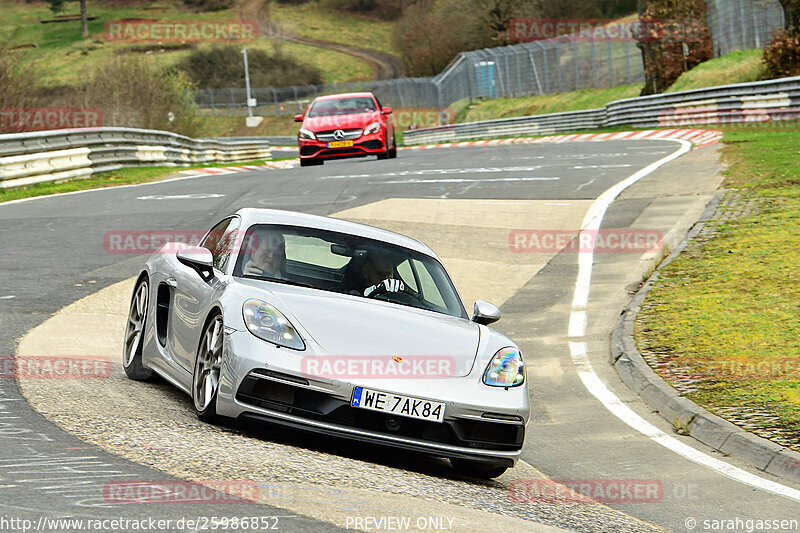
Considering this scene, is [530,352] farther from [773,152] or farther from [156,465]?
[773,152]

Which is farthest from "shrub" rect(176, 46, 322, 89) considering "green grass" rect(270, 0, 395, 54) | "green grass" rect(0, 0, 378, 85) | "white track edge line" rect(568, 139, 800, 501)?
"white track edge line" rect(568, 139, 800, 501)

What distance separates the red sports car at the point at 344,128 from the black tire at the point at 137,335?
66.2ft

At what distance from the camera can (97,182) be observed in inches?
995

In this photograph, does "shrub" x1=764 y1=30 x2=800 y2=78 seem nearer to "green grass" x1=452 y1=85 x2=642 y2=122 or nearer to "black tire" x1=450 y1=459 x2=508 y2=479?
"green grass" x1=452 y1=85 x2=642 y2=122

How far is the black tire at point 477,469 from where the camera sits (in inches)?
259

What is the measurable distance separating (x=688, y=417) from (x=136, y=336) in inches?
164

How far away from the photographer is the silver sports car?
6.13 m

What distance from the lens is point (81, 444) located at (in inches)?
222

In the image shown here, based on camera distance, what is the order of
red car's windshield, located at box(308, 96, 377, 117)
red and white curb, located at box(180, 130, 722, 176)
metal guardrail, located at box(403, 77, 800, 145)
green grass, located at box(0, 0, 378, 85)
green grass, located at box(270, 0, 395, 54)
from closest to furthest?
red car's windshield, located at box(308, 96, 377, 117) < red and white curb, located at box(180, 130, 722, 176) < metal guardrail, located at box(403, 77, 800, 145) < green grass, located at box(0, 0, 378, 85) < green grass, located at box(270, 0, 395, 54)

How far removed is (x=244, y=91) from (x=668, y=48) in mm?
53398

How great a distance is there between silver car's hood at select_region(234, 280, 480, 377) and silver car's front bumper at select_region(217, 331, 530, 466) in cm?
20

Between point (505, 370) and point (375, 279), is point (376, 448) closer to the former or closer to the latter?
point (505, 370)

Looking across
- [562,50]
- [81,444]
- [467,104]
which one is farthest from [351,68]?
[81,444]

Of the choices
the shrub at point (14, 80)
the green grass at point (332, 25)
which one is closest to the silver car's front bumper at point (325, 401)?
the shrub at point (14, 80)
